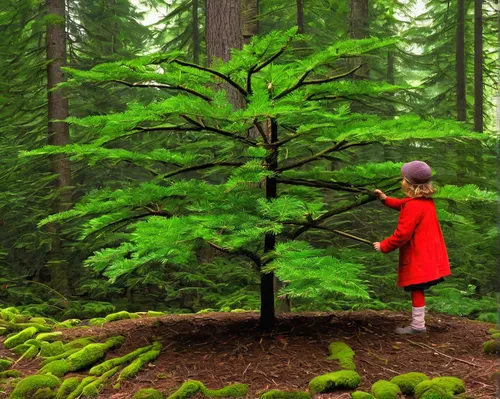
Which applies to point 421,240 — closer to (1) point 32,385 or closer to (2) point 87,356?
(2) point 87,356

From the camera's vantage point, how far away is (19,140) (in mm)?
12266

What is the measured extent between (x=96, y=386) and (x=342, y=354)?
6.68 feet

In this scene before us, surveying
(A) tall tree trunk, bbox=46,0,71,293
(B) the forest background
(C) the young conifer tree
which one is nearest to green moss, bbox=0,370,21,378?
(C) the young conifer tree

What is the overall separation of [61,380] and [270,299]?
2.05 meters

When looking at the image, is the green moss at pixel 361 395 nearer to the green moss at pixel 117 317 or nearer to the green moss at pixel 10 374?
the green moss at pixel 10 374

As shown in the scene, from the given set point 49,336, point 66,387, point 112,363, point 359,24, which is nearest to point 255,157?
point 112,363

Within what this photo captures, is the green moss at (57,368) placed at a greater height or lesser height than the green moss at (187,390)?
lesser

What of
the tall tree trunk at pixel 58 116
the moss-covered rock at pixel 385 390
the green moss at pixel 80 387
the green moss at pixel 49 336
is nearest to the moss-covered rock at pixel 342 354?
the moss-covered rock at pixel 385 390

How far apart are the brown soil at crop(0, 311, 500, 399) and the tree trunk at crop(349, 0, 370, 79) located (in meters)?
7.08

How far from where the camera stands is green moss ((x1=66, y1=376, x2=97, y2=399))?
4383mm

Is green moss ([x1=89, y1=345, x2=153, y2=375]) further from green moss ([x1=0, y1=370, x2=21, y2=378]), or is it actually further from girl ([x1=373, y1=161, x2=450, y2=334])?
girl ([x1=373, y1=161, x2=450, y2=334])

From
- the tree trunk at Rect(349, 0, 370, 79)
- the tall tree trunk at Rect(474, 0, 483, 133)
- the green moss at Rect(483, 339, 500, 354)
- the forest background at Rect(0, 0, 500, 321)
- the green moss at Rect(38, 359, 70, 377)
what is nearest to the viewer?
the green moss at Rect(483, 339, 500, 354)

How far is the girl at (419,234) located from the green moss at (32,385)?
3048 millimetres

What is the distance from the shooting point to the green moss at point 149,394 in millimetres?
4031
